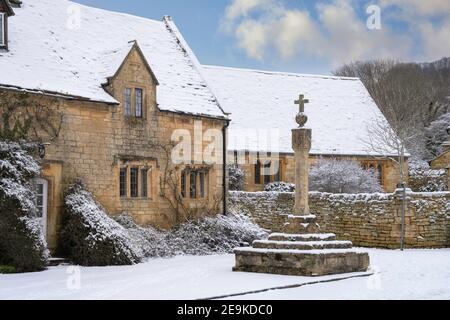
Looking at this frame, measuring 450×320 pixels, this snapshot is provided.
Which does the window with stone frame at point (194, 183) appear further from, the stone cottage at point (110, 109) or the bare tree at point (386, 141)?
the bare tree at point (386, 141)

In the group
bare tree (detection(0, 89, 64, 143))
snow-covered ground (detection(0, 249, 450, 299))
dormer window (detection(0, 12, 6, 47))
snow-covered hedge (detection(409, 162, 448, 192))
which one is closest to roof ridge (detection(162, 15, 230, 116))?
bare tree (detection(0, 89, 64, 143))

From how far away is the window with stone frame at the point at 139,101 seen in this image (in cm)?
2234

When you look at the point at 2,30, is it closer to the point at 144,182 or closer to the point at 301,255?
the point at 144,182

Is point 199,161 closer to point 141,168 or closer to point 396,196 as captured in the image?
point 141,168

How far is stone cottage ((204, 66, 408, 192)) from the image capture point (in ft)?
123

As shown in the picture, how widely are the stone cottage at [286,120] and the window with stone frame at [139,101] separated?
13701 millimetres

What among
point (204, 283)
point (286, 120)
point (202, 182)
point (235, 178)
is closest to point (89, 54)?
point (202, 182)

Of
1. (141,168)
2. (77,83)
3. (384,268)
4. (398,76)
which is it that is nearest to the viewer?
(384,268)

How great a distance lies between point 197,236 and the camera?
2262 centimetres

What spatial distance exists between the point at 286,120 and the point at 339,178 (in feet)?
20.0
